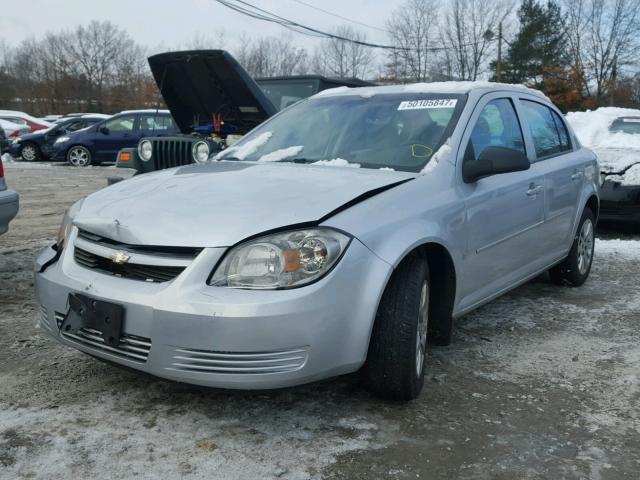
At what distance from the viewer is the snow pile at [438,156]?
3.24m

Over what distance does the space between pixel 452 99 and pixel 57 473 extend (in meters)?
2.74

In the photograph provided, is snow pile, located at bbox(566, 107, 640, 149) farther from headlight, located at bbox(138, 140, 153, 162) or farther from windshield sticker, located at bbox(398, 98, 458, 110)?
headlight, located at bbox(138, 140, 153, 162)

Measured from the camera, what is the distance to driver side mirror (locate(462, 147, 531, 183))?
11.0ft

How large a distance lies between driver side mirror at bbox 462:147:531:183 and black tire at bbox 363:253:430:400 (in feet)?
2.43

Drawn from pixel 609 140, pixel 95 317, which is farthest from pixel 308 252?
pixel 609 140

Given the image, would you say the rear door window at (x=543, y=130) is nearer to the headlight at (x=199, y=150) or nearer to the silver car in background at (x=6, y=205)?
the headlight at (x=199, y=150)

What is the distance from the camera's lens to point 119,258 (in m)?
2.62

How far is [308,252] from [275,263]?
13 cm

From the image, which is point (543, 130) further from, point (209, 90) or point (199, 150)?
point (209, 90)

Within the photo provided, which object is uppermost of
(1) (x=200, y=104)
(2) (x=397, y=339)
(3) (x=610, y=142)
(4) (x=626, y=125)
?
(1) (x=200, y=104)

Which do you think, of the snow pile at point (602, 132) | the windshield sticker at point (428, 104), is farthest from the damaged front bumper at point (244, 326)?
the snow pile at point (602, 132)

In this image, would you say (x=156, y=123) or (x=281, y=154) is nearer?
(x=281, y=154)

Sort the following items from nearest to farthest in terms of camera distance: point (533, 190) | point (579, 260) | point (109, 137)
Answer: point (533, 190)
point (579, 260)
point (109, 137)

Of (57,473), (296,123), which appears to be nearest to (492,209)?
(296,123)
